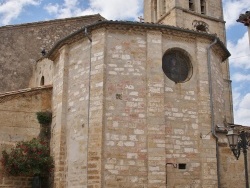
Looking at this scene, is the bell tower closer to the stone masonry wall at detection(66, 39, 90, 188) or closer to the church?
the church

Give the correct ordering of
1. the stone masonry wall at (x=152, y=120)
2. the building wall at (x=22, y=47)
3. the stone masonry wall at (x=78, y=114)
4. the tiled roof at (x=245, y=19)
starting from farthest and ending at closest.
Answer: the building wall at (x=22, y=47), the tiled roof at (x=245, y=19), the stone masonry wall at (x=78, y=114), the stone masonry wall at (x=152, y=120)

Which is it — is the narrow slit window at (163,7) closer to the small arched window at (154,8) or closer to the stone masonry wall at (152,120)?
the small arched window at (154,8)

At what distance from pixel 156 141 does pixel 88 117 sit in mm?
2382

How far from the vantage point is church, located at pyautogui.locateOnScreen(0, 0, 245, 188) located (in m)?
A: 12.2

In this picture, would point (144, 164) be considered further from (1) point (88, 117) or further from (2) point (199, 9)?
(2) point (199, 9)

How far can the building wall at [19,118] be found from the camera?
14.0 meters

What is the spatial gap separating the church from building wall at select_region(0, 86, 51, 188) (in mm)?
38

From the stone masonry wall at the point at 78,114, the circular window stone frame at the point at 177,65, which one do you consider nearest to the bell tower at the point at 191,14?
the circular window stone frame at the point at 177,65

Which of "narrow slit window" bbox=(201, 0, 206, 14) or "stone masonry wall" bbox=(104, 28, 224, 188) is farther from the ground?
"narrow slit window" bbox=(201, 0, 206, 14)

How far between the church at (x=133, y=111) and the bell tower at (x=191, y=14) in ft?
38.0

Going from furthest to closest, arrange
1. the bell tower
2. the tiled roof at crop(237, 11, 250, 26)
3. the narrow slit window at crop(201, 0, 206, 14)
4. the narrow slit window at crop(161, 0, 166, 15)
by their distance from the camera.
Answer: the narrow slit window at crop(161, 0, 166, 15), the narrow slit window at crop(201, 0, 206, 14), the bell tower, the tiled roof at crop(237, 11, 250, 26)

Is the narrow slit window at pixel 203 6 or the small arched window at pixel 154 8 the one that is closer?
the narrow slit window at pixel 203 6

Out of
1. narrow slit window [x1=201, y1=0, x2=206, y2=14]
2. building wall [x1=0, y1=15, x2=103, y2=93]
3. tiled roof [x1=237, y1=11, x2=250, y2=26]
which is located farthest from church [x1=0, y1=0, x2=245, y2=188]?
narrow slit window [x1=201, y1=0, x2=206, y2=14]

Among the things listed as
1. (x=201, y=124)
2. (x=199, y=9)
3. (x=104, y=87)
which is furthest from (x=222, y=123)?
(x=199, y=9)
